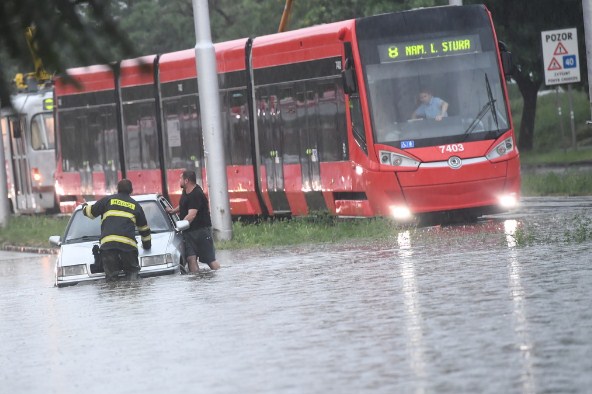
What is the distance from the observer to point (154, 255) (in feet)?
69.6

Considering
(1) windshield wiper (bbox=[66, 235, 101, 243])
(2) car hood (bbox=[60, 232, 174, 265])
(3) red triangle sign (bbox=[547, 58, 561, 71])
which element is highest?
(3) red triangle sign (bbox=[547, 58, 561, 71])

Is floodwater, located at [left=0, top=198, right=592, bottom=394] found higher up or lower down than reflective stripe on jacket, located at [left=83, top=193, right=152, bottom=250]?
lower down

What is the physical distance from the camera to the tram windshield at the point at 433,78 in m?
26.7

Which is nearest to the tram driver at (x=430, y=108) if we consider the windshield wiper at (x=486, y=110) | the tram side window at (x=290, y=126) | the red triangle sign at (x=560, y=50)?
the windshield wiper at (x=486, y=110)

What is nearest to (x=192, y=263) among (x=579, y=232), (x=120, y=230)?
(x=120, y=230)

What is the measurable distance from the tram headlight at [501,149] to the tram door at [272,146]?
493 cm

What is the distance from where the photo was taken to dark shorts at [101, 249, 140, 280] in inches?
808

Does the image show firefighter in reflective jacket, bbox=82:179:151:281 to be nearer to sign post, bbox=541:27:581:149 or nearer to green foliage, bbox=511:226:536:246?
green foliage, bbox=511:226:536:246

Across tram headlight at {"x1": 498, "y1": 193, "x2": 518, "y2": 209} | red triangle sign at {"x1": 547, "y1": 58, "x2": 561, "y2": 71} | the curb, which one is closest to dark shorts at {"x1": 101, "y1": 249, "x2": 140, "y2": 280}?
tram headlight at {"x1": 498, "y1": 193, "x2": 518, "y2": 209}

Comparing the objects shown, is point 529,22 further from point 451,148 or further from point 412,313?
point 412,313

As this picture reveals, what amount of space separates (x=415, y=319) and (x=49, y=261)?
1647 cm

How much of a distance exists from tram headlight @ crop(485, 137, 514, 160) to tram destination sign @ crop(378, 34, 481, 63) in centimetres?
165

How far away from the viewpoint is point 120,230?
2033 centimetres

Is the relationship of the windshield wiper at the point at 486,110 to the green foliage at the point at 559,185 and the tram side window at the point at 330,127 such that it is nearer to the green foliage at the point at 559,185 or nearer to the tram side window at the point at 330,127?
the tram side window at the point at 330,127
